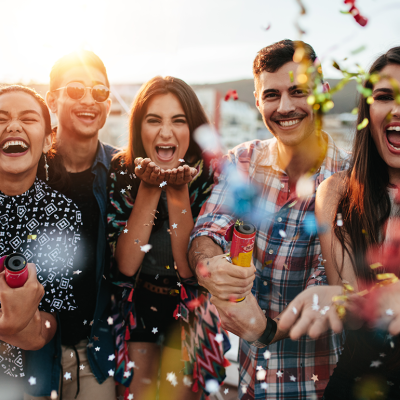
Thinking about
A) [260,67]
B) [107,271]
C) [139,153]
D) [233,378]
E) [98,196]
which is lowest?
[233,378]

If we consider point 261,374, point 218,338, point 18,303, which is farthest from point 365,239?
point 18,303

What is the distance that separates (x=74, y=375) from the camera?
6.64 feet

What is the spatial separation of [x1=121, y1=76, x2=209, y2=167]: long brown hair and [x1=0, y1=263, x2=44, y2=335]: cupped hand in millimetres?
1091

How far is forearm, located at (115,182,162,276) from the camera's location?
214cm

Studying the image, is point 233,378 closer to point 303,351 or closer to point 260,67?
point 303,351

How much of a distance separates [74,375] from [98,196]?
3.82 feet

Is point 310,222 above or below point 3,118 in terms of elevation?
below

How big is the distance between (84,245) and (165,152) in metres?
0.85

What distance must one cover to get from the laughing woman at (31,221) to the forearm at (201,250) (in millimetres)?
743

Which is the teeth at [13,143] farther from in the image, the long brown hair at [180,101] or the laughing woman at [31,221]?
the long brown hair at [180,101]

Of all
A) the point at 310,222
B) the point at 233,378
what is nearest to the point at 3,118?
the point at 310,222

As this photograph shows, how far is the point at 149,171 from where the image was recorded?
2.00 meters

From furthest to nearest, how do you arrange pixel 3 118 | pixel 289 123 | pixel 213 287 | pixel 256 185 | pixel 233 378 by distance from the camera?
1. pixel 233 378
2. pixel 256 185
3. pixel 289 123
4. pixel 3 118
5. pixel 213 287

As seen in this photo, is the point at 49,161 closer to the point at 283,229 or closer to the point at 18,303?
the point at 18,303
